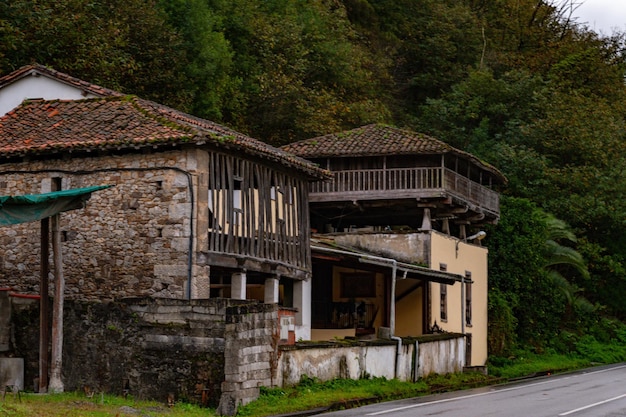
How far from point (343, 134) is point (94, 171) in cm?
1514

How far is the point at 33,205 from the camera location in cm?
2106

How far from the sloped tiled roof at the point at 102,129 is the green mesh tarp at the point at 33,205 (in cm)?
459

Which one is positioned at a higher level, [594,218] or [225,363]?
[594,218]

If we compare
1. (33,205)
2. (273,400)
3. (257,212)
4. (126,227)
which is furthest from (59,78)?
(273,400)

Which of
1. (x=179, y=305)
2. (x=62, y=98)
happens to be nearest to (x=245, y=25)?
(x=62, y=98)

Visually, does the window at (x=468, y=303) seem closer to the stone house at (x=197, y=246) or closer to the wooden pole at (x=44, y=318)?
the stone house at (x=197, y=246)

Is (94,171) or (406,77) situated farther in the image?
(406,77)

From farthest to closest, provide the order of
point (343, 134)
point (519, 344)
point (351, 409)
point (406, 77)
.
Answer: point (406, 77) → point (519, 344) → point (343, 134) → point (351, 409)

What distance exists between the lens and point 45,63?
37.4m

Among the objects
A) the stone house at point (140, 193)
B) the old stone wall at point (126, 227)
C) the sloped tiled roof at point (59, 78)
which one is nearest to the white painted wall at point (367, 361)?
A: the stone house at point (140, 193)

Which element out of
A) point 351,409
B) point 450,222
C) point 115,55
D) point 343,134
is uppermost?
point 115,55

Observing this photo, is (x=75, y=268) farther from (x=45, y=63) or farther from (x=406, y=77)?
(x=406, y=77)

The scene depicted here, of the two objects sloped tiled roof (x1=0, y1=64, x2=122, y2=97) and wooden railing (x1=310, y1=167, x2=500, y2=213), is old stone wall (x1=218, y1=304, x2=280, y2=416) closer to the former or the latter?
sloped tiled roof (x1=0, y1=64, x2=122, y2=97)

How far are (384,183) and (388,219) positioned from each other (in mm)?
3148
